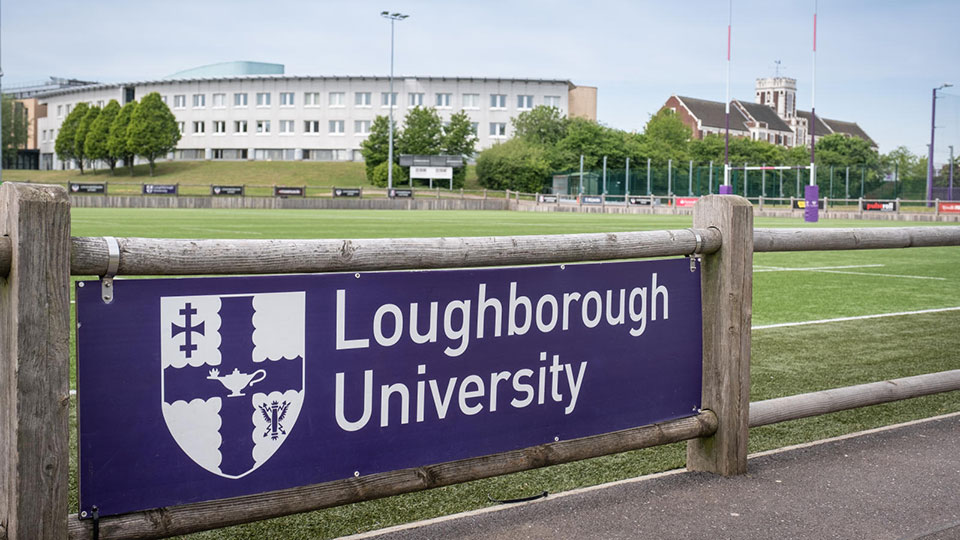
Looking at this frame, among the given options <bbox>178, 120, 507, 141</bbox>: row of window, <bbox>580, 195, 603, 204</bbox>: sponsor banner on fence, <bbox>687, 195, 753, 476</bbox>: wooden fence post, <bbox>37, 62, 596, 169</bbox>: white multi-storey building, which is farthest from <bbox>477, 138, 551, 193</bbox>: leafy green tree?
<bbox>687, 195, 753, 476</bbox>: wooden fence post

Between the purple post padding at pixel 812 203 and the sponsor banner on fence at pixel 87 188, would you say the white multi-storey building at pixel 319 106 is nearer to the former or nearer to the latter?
the sponsor banner on fence at pixel 87 188

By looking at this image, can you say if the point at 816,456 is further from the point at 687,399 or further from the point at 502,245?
the point at 502,245

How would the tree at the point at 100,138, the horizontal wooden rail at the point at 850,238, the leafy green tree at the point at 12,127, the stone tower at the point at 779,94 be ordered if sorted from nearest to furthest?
the horizontal wooden rail at the point at 850,238, the tree at the point at 100,138, the leafy green tree at the point at 12,127, the stone tower at the point at 779,94

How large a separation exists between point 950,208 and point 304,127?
81.8 metres

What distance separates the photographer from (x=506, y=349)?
3586 mm

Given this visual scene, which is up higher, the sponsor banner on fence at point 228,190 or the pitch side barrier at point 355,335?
the sponsor banner on fence at point 228,190

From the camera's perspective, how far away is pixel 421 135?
8938 centimetres

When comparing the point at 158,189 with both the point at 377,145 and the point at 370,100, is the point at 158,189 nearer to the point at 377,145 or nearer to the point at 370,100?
the point at 377,145

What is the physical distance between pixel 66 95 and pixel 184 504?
140 metres

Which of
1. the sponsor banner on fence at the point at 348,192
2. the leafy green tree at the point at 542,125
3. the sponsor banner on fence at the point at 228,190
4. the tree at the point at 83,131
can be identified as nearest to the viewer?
the sponsor banner on fence at the point at 228,190

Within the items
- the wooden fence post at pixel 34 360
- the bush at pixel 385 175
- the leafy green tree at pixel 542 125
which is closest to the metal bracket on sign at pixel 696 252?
the wooden fence post at pixel 34 360

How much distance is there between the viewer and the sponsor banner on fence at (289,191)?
192 ft

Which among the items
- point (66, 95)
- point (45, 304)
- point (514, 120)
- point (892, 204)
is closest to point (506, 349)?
point (45, 304)

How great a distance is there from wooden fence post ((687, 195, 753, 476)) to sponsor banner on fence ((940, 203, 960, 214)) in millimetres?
43470
